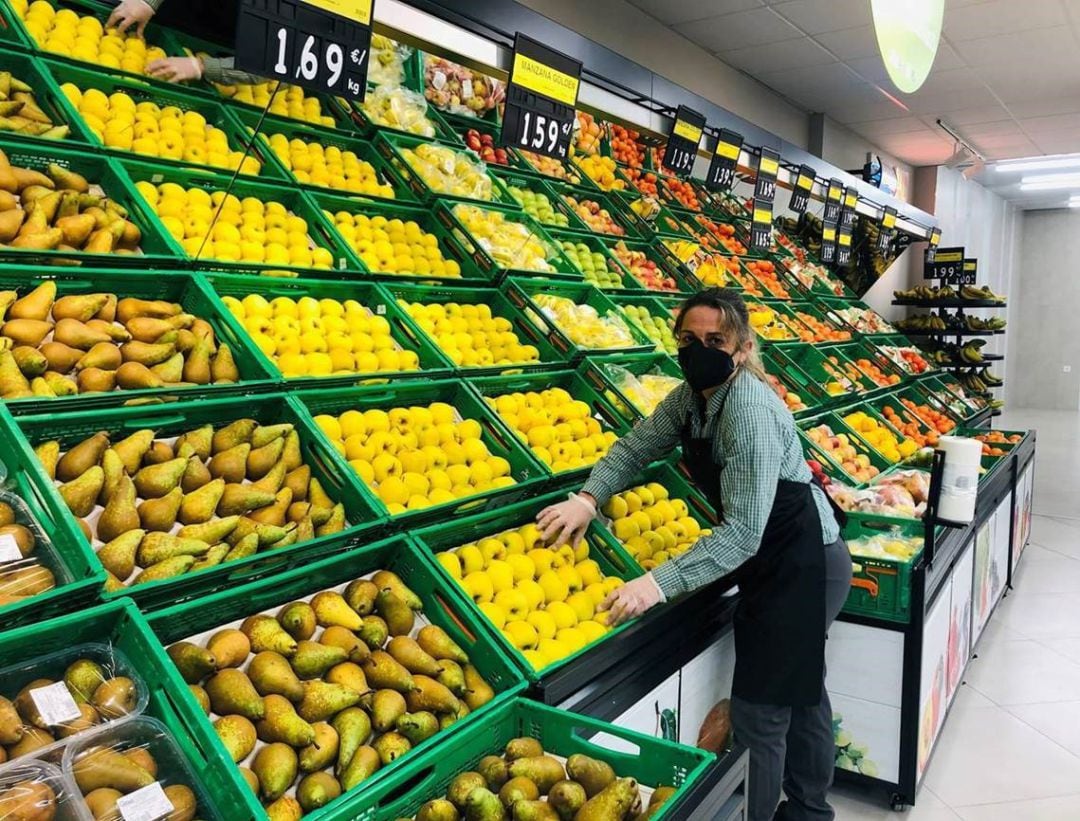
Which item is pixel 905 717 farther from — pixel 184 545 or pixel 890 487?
pixel 184 545

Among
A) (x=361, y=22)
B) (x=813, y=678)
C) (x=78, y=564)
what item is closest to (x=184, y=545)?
(x=78, y=564)

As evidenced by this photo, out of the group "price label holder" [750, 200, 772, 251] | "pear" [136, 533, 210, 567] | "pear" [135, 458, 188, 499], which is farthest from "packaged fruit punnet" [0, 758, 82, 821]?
"price label holder" [750, 200, 772, 251]

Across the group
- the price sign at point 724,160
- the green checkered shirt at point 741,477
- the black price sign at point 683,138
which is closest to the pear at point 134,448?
the green checkered shirt at point 741,477

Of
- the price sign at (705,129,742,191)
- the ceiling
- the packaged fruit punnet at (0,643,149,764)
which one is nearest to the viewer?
the packaged fruit punnet at (0,643,149,764)

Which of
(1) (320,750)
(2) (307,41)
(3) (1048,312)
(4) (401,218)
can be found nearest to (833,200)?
(4) (401,218)

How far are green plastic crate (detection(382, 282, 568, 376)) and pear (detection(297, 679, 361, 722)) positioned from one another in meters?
1.44

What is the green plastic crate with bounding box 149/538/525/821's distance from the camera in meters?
1.39

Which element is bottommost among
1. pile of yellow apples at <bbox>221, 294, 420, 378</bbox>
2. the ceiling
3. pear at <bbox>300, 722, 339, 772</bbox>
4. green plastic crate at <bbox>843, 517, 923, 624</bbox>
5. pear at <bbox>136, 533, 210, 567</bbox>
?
green plastic crate at <bbox>843, 517, 923, 624</bbox>

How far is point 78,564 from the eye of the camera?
61.0 inches

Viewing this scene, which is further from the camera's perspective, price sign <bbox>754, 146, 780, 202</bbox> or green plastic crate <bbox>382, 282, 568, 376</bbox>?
price sign <bbox>754, 146, 780, 202</bbox>

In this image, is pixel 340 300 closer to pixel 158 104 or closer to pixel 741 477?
pixel 158 104

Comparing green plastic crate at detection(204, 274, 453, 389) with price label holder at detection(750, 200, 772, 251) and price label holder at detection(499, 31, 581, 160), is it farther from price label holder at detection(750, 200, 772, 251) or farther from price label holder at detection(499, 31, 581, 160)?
price label holder at detection(750, 200, 772, 251)

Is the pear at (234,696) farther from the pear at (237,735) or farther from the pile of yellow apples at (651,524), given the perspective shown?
the pile of yellow apples at (651,524)

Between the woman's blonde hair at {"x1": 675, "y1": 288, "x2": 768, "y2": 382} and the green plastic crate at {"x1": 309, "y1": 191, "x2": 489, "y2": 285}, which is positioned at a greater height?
the green plastic crate at {"x1": 309, "y1": 191, "x2": 489, "y2": 285}
